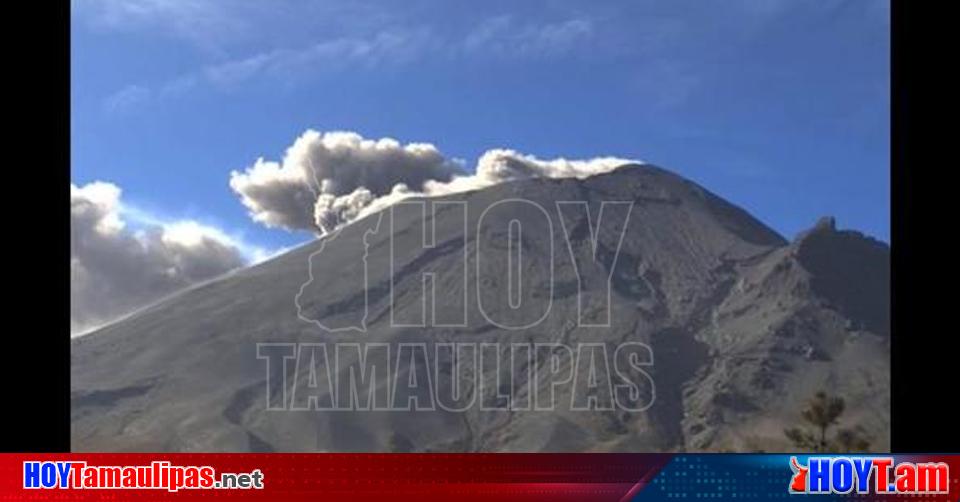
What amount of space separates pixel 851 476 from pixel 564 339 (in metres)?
57.4

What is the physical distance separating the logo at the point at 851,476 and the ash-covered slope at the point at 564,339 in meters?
36.9

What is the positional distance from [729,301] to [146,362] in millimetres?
34749

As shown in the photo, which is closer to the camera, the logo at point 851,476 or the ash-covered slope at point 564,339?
the logo at point 851,476

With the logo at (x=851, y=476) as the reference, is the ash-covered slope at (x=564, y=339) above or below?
above

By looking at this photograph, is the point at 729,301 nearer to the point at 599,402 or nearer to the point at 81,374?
the point at 599,402

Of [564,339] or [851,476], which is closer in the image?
[851,476]

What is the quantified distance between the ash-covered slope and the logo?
36.9 m

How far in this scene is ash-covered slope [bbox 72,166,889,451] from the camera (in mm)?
57469

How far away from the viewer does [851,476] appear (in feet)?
40.8

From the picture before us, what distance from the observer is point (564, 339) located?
2746 inches

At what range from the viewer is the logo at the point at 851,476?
12.4m

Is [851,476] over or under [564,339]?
under
